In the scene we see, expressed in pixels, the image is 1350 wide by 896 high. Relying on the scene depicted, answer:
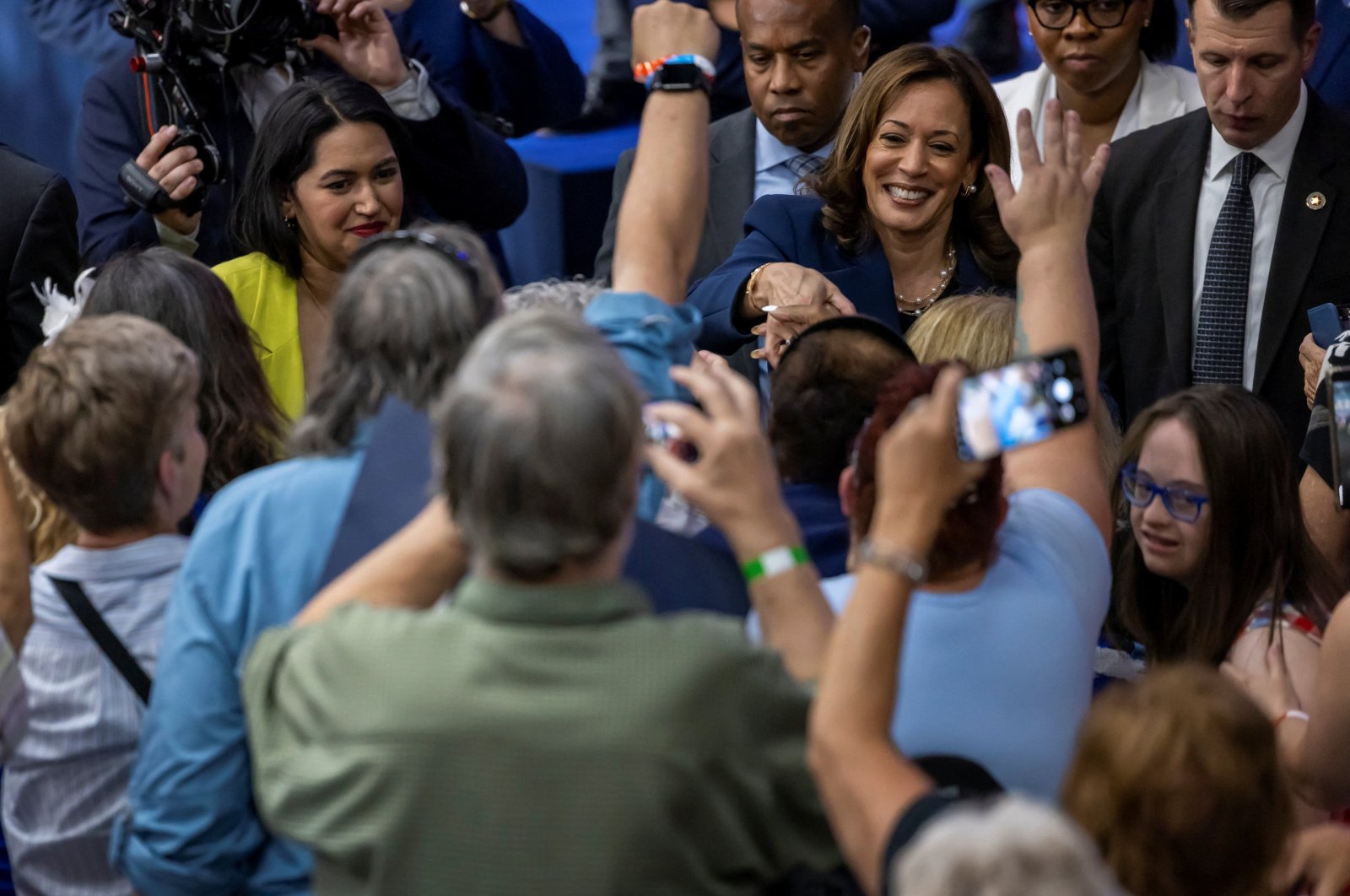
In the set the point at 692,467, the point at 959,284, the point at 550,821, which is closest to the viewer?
the point at 550,821

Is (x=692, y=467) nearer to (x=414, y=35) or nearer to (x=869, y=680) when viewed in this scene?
(x=869, y=680)

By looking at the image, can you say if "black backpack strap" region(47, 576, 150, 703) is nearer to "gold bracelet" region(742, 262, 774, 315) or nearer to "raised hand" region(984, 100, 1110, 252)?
"raised hand" region(984, 100, 1110, 252)

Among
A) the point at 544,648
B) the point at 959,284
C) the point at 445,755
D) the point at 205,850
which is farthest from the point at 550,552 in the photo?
the point at 959,284

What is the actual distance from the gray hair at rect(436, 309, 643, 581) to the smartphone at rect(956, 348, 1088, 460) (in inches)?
13.8

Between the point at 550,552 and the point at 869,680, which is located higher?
the point at 550,552

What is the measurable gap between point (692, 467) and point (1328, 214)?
8.27ft

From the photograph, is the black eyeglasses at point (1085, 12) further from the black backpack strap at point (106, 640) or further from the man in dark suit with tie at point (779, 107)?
the black backpack strap at point (106, 640)

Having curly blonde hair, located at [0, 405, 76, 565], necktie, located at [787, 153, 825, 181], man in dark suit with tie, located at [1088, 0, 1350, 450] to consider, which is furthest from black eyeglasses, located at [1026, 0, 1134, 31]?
curly blonde hair, located at [0, 405, 76, 565]

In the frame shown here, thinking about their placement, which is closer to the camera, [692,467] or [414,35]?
[692,467]

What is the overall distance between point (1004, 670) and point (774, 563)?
32cm

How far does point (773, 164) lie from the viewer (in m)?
4.16

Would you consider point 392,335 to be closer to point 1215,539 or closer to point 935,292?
point 1215,539

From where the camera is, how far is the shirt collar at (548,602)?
1.60 metres

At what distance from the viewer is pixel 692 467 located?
1.81 meters
